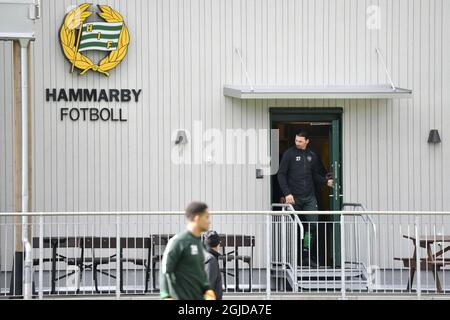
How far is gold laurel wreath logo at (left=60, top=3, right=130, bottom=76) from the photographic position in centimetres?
1950

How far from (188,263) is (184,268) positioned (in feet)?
0.23

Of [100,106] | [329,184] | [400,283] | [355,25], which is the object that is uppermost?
[355,25]

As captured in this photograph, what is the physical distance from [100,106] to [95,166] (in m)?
1.00

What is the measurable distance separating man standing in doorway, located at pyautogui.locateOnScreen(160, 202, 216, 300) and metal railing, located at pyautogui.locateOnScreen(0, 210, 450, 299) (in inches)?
167

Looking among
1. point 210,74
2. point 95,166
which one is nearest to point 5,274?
point 95,166

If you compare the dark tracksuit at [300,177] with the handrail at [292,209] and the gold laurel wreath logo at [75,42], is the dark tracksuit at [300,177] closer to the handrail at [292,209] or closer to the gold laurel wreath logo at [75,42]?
the handrail at [292,209]

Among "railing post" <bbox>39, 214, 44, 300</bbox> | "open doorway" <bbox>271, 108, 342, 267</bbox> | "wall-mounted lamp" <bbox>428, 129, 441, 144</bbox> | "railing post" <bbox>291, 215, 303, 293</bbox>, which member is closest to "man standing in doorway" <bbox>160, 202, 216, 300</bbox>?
"railing post" <bbox>39, 214, 44, 300</bbox>

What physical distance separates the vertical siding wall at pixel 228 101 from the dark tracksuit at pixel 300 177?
955 mm

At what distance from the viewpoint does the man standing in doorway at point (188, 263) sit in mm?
12125

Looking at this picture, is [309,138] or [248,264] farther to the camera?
[309,138]

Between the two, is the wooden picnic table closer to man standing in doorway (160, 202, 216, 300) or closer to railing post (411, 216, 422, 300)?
railing post (411, 216, 422, 300)

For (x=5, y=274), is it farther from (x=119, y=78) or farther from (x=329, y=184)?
(x=329, y=184)

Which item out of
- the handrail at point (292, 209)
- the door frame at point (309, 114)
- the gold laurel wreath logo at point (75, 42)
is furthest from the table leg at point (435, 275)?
the gold laurel wreath logo at point (75, 42)

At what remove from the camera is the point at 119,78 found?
19.6 meters
